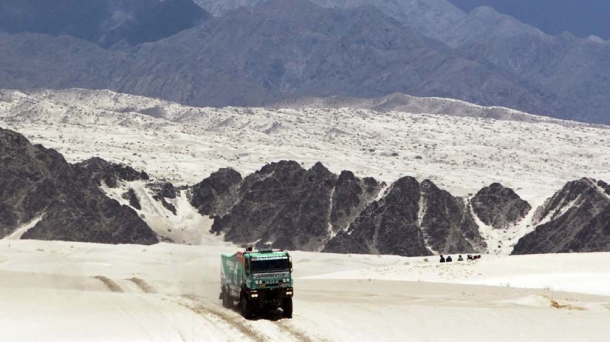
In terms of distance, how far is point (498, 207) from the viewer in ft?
483

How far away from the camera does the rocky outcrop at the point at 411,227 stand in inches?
5207

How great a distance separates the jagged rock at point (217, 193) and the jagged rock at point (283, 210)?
208 cm

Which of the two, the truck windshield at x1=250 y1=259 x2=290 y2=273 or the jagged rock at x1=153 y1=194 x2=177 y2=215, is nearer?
the truck windshield at x1=250 y1=259 x2=290 y2=273

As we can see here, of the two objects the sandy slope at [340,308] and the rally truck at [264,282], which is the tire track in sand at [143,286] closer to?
the sandy slope at [340,308]

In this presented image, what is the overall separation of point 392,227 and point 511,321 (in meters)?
102

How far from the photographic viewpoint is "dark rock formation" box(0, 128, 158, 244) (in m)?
131

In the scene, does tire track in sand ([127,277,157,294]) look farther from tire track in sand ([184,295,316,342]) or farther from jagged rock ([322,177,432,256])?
jagged rock ([322,177,432,256])

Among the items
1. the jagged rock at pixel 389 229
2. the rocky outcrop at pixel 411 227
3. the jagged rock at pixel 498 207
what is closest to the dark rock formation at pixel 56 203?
the jagged rock at pixel 389 229

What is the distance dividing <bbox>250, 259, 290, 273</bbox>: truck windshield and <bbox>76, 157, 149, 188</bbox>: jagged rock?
4759 inches

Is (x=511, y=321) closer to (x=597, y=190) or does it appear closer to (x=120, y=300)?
(x=120, y=300)

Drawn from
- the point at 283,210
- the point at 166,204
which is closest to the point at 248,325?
the point at 283,210

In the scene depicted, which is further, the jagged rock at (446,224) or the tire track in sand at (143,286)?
the jagged rock at (446,224)

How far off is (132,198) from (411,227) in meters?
44.6

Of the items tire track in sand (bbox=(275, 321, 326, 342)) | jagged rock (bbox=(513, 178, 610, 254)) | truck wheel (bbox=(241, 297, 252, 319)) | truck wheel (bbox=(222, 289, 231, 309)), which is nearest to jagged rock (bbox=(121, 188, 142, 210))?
jagged rock (bbox=(513, 178, 610, 254))
